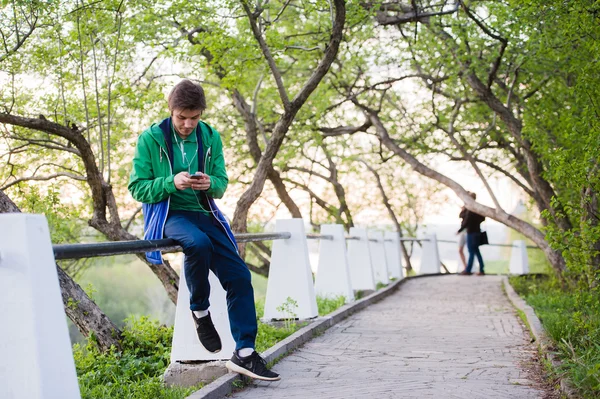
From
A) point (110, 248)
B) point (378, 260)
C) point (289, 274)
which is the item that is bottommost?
point (378, 260)

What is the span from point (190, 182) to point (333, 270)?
6.85 meters

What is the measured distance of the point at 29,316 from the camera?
2.87 m

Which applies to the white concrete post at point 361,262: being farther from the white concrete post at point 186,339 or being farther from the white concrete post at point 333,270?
the white concrete post at point 186,339

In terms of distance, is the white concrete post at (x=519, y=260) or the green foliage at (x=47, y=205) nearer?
the green foliage at (x=47, y=205)

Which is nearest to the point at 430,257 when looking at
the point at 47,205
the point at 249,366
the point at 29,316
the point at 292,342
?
the point at 47,205

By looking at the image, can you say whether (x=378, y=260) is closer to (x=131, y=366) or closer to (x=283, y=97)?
(x=283, y=97)

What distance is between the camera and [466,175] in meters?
22.9

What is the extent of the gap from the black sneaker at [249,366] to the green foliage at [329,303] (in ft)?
13.9

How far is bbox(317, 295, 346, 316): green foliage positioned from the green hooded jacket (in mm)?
4781

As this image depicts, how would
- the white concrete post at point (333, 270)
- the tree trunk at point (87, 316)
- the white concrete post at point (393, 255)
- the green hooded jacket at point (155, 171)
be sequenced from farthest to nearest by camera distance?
the white concrete post at point (393, 255)
the white concrete post at point (333, 270)
the tree trunk at point (87, 316)
the green hooded jacket at point (155, 171)

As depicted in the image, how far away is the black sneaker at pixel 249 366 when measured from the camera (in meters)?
5.23

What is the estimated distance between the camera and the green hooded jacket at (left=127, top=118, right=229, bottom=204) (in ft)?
15.8

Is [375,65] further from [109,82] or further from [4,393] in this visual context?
[4,393]

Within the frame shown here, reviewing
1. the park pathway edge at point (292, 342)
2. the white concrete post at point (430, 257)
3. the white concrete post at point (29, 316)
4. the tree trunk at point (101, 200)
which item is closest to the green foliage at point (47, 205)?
the tree trunk at point (101, 200)
